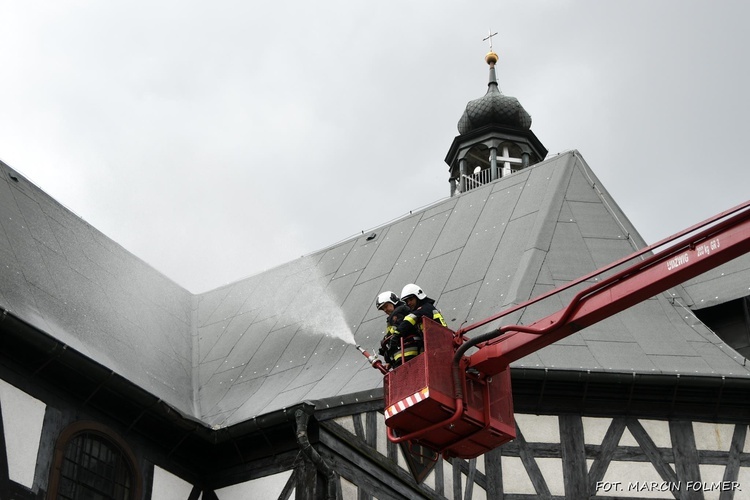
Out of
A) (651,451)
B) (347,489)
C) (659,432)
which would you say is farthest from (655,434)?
(347,489)

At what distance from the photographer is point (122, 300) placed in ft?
68.7

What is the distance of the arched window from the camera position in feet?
49.2

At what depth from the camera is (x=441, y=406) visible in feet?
44.4

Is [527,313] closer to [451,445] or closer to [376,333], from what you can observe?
[376,333]

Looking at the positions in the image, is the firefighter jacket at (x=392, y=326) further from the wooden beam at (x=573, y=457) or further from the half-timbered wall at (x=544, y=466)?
the wooden beam at (x=573, y=457)

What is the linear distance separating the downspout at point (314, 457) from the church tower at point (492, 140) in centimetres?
1896

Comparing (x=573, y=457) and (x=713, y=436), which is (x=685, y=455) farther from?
(x=573, y=457)

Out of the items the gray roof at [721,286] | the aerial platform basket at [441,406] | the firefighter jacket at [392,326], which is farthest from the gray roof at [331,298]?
the aerial platform basket at [441,406]

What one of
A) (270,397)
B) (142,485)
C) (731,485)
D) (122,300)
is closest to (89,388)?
(142,485)

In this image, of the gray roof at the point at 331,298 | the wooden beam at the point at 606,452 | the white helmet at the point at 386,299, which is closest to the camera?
the white helmet at the point at 386,299

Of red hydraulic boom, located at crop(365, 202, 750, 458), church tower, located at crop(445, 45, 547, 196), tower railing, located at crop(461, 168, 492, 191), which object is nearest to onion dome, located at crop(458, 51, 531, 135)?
church tower, located at crop(445, 45, 547, 196)

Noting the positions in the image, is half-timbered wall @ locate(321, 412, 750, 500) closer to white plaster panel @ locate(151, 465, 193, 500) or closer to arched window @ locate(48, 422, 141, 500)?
white plaster panel @ locate(151, 465, 193, 500)

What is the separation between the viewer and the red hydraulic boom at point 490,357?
1303 cm

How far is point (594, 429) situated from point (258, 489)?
461 cm
